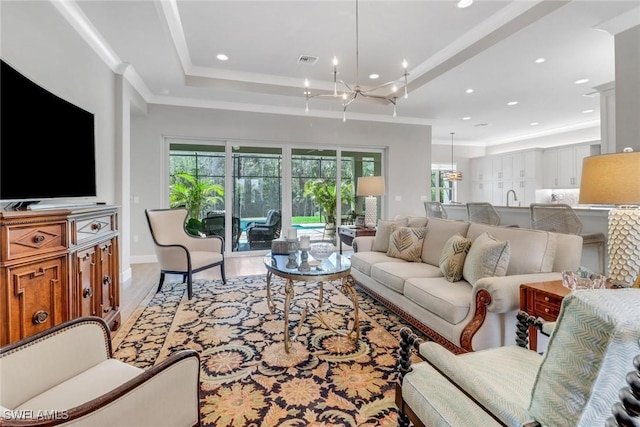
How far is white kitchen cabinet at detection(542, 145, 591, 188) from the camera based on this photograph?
748 centimetres

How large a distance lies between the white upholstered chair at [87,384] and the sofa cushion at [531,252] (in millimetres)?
2298

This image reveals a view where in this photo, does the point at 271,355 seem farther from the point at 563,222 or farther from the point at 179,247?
the point at 563,222

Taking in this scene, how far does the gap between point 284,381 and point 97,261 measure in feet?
5.52

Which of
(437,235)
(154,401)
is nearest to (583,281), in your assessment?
(437,235)

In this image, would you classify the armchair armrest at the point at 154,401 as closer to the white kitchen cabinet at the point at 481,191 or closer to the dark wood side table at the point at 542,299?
the dark wood side table at the point at 542,299

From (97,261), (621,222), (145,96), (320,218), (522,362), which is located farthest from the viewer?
(320,218)

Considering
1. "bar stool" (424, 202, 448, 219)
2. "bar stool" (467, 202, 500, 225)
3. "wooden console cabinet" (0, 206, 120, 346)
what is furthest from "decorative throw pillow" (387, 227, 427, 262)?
"wooden console cabinet" (0, 206, 120, 346)

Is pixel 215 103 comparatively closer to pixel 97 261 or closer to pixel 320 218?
pixel 320 218

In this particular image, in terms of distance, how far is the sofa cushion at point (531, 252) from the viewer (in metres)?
2.28

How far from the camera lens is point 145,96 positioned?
16.9ft

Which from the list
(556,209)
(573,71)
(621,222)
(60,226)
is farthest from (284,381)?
(573,71)

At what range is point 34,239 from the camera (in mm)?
1642

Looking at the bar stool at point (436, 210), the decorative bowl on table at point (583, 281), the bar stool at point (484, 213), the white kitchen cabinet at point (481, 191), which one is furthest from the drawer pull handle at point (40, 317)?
the white kitchen cabinet at point (481, 191)

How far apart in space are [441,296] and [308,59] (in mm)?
3747
